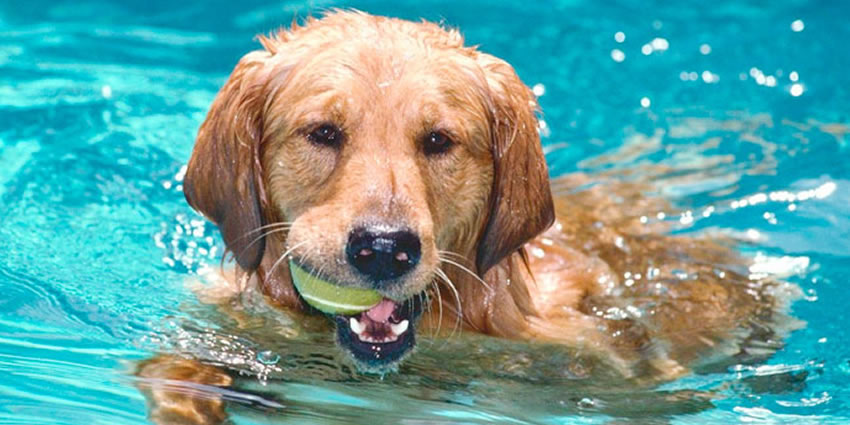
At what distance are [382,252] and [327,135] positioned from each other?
2.29ft

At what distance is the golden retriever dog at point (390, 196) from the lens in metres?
5.09

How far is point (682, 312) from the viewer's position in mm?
6750

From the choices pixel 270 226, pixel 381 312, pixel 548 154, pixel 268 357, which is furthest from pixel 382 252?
pixel 548 154

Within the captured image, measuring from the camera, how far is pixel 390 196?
16.5 ft

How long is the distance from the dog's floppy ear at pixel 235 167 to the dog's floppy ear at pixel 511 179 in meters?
1.08

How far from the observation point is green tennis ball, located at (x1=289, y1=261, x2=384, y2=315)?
16.8 feet

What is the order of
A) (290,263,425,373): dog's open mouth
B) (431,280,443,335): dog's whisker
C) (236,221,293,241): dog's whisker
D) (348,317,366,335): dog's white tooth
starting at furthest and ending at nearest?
(431,280,443,335): dog's whisker < (236,221,293,241): dog's whisker < (348,317,366,335): dog's white tooth < (290,263,425,373): dog's open mouth

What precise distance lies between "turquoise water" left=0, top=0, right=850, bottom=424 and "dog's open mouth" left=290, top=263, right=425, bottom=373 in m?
0.34

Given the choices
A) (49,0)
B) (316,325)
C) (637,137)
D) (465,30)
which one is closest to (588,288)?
(316,325)

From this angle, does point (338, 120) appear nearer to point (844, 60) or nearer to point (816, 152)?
point (816, 152)

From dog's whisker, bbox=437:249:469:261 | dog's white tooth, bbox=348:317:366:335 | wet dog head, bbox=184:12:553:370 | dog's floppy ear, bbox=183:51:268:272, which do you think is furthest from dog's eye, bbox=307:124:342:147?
dog's white tooth, bbox=348:317:366:335

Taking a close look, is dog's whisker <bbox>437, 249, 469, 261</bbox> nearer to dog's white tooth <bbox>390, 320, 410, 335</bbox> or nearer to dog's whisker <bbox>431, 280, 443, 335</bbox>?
dog's whisker <bbox>431, 280, 443, 335</bbox>

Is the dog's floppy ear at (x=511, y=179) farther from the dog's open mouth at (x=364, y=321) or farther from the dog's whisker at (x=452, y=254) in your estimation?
the dog's open mouth at (x=364, y=321)

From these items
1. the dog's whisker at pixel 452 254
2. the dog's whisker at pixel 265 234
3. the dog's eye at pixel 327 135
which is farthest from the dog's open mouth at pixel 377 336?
the dog's eye at pixel 327 135
